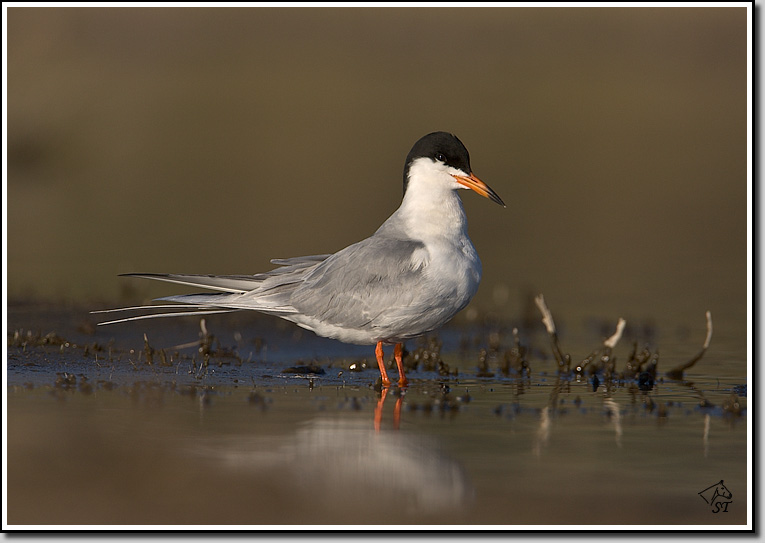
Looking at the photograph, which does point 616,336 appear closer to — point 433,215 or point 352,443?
point 433,215

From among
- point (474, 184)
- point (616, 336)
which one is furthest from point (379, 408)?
point (616, 336)

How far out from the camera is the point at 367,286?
6.79m

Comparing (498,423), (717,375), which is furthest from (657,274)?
(498,423)

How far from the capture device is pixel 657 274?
43.5 ft

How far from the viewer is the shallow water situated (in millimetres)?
4211

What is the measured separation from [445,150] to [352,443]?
2673 millimetres

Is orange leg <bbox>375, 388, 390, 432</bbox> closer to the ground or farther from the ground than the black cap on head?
closer to the ground

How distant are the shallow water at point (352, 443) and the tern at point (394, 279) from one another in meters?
0.41

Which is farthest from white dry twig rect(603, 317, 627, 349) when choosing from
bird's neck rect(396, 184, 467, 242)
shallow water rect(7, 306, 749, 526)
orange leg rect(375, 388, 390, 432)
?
orange leg rect(375, 388, 390, 432)

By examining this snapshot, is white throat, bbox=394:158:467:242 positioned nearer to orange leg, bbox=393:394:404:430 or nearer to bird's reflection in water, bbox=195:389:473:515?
orange leg, bbox=393:394:404:430

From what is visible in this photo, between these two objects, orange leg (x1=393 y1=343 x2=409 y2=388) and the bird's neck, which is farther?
the bird's neck

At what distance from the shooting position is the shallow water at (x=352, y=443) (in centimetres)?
421

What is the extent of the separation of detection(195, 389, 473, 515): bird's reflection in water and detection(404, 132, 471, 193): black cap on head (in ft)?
7.36

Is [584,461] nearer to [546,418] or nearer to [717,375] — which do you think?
[546,418]
